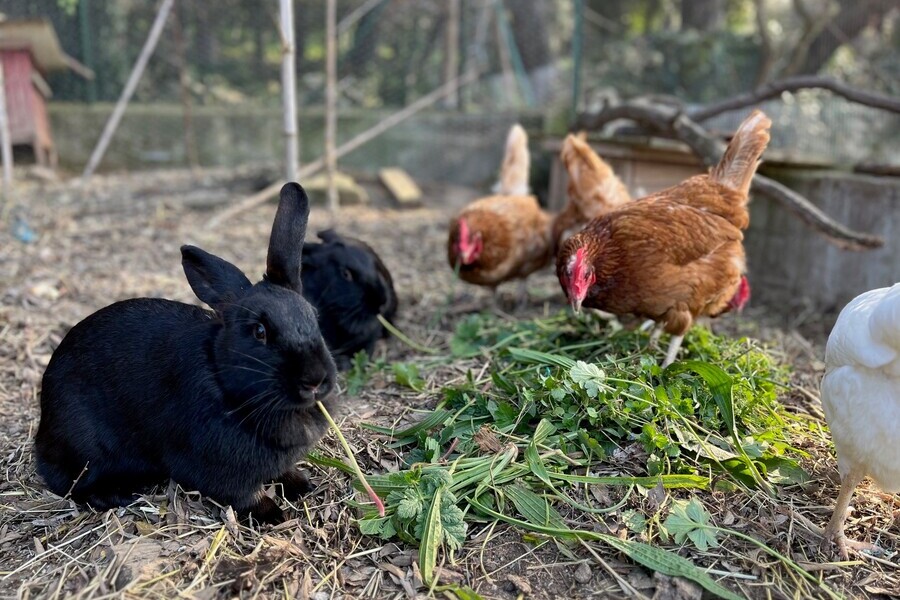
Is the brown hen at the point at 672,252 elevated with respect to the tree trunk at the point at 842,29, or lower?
lower

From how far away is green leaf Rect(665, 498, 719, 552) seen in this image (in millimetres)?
2553

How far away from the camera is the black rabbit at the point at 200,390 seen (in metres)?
2.36

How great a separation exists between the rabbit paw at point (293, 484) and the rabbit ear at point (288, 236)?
78cm

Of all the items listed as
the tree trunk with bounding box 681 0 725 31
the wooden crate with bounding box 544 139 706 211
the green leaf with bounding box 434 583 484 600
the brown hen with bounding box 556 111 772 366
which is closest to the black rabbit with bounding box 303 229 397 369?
the brown hen with bounding box 556 111 772 366

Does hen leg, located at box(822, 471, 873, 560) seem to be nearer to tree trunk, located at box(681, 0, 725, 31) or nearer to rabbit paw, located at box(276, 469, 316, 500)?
rabbit paw, located at box(276, 469, 316, 500)

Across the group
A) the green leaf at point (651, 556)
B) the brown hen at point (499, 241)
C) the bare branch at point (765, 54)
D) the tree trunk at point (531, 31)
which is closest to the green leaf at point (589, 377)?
the green leaf at point (651, 556)

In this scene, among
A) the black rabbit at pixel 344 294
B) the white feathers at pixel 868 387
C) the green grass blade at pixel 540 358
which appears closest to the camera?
the white feathers at pixel 868 387

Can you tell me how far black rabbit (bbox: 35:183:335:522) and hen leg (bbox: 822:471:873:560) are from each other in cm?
185

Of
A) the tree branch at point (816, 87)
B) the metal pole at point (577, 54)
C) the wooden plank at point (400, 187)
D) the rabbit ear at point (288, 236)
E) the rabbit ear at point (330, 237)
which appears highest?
the metal pole at point (577, 54)

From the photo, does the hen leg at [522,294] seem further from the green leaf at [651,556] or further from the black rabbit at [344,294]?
the green leaf at [651,556]

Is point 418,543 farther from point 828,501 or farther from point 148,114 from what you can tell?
point 148,114

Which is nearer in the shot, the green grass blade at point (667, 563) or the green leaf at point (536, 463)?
the green grass blade at point (667, 563)

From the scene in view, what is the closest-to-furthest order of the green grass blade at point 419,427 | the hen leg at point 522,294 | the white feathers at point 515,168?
the green grass blade at point 419,427 < the hen leg at point 522,294 < the white feathers at point 515,168

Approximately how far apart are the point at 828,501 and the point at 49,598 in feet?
9.36
